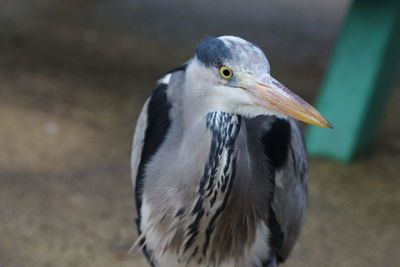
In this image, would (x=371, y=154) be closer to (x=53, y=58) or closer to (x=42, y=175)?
(x=42, y=175)

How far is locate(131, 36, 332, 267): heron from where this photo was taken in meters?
1.82

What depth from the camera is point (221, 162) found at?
1.90 m

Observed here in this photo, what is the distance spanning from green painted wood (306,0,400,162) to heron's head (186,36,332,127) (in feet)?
7.51

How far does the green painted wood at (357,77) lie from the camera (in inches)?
155

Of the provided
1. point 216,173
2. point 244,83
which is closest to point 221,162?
point 216,173

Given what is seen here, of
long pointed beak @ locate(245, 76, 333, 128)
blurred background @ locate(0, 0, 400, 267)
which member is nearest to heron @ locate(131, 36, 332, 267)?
long pointed beak @ locate(245, 76, 333, 128)

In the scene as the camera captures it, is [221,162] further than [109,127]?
No

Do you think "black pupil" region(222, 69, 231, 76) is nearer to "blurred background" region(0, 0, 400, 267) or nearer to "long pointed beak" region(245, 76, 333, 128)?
"long pointed beak" region(245, 76, 333, 128)

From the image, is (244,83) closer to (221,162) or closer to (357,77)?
(221,162)

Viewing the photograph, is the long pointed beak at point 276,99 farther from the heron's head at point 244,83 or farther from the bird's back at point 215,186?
the bird's back at point 215,186

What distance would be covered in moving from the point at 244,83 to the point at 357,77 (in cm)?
236

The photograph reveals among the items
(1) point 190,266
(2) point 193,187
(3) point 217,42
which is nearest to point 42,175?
(1) point 190,266

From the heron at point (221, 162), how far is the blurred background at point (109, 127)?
2.55ft

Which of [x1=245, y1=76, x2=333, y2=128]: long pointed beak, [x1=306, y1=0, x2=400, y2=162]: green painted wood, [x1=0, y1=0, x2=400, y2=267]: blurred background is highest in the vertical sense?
[x1=245, y1=76, x2=333, y2=128]: long pointed beak
